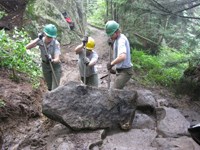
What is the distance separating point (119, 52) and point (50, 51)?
6.25 feet

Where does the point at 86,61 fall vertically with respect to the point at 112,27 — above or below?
below

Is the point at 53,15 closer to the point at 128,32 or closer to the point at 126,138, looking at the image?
the point at 128,32

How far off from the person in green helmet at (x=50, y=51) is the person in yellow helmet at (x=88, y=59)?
56cm

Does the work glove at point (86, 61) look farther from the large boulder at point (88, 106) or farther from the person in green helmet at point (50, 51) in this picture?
the large boulder at point (88, 106)

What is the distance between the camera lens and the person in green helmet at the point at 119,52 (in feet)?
17.6

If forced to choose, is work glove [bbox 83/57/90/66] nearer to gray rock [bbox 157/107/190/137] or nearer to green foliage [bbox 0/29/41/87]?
green foliage [bbox 0/29/41/87]

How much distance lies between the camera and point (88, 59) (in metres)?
6.30

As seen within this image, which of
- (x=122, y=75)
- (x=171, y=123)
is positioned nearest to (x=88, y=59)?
(x=122, y=75)

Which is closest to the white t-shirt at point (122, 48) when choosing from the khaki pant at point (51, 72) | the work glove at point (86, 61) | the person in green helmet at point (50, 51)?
the work glove at point (86, 61)

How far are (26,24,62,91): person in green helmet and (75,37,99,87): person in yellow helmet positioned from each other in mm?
559

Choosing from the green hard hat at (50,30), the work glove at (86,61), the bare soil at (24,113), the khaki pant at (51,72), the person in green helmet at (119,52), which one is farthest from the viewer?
the khaki pant at (51,72)

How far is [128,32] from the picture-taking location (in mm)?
12812

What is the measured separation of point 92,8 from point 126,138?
27.9 meters

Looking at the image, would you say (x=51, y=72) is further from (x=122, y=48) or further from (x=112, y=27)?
(x=122, y=48)
